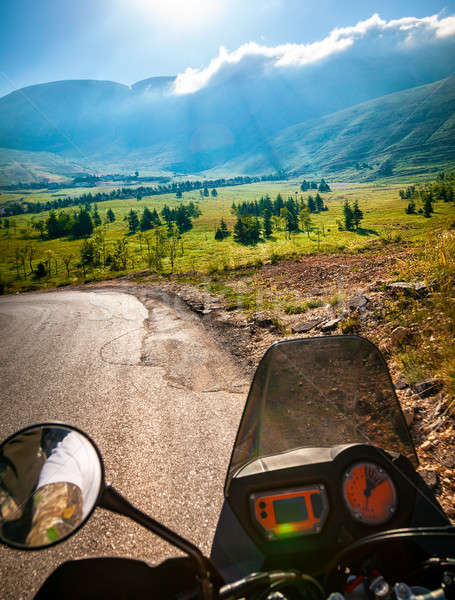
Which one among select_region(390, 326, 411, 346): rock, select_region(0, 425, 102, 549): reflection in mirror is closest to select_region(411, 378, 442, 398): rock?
select_region(390, 326, 411, 346): rock

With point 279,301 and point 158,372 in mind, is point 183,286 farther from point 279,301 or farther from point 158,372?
point 158,372

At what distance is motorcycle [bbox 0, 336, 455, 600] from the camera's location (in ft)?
4.09

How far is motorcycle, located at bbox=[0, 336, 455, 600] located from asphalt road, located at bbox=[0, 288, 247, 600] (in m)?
0.71

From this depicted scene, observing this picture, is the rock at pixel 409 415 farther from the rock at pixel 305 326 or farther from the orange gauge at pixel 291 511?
the rock at pixel 305 326

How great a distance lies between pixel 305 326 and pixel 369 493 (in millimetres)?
Answer: 6402

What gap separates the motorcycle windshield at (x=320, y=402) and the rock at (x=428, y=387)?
8.71 ft

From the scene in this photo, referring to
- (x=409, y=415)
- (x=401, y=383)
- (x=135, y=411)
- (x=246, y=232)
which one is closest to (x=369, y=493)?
(x=409, y=415)

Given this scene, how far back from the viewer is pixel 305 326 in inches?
315

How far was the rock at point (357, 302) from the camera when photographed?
285 inches

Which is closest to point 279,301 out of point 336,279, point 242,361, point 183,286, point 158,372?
point 336,279

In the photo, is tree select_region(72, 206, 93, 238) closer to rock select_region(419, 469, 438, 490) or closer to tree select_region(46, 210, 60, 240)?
tree select_region(46, 210, 60, 240)

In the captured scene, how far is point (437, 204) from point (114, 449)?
92308mm

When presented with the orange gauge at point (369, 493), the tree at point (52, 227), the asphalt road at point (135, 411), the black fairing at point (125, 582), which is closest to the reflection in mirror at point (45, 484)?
the black fairing at point (125, 582)

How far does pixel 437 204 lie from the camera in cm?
7575
